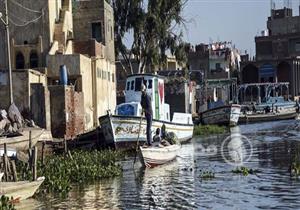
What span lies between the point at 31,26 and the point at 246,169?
21686mm

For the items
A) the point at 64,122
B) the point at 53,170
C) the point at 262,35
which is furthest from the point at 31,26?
the point at 262,35

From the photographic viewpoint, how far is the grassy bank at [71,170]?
1900 cm

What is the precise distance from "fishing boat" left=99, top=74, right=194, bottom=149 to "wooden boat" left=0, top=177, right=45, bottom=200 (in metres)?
11.1

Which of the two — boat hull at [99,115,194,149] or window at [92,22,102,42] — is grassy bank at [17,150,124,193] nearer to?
boat hull at [99,115,194,149]

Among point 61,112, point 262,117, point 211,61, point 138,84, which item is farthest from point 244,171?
point 211,61

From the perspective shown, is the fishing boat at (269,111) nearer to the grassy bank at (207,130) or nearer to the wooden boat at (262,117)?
the wooden boat at (262,117)

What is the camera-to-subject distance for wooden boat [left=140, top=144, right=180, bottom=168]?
2348cm

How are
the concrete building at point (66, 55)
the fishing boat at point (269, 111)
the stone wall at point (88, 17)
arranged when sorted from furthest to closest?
the fishing boat at point (269, 111), the stone wall at point (88, 17), the concrete building at point (66, 55)

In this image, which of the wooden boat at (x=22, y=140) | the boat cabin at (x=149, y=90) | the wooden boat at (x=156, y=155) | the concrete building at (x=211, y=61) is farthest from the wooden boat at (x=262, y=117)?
the wooden boat at (x=22, y=140)

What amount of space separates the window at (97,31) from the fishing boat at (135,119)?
11383 millimetres

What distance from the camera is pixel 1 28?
40.2 meters

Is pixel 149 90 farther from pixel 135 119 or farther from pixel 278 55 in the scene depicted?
pixel 278 55

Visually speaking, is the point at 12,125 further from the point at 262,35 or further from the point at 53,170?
the point at 262,35

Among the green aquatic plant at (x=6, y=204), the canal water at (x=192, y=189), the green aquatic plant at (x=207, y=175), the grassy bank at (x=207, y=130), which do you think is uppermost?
the grassy bank at (x=207, y=130)
